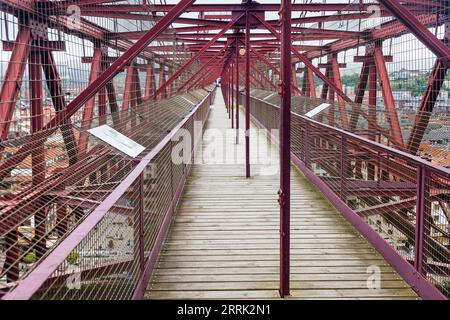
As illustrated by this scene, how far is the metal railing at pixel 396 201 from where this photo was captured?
3.81 meters

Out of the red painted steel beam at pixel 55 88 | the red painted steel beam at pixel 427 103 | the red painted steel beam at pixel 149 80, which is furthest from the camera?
the red painted steel beam at pixel 149 80

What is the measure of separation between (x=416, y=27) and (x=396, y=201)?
2949mm

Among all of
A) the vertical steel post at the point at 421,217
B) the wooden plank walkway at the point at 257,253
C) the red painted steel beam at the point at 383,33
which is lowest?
the wooden plank walkway at the point at 257,253

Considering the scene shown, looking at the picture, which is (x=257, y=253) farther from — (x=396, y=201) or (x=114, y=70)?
(x=396, y=201)

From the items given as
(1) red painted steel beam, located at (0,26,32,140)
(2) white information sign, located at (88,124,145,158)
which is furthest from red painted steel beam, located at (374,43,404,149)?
(1) red painted steel beam, located at (0,26,32,140)

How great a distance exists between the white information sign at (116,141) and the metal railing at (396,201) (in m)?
2.36

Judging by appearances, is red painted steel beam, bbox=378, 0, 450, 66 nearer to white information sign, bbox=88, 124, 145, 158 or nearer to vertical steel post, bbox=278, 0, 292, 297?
vertical steel post, bbox=278, 0, 292, 297

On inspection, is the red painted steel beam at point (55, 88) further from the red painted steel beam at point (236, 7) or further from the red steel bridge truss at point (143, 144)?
the red painted steel beam at point (236, 7)

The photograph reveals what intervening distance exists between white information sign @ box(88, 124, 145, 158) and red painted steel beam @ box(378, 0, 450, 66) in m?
2.62

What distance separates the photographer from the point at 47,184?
16.7ft

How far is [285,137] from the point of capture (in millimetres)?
3850

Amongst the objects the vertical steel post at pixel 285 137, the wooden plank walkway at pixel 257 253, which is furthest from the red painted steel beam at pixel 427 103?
the vertical steel post at pixel 285 137

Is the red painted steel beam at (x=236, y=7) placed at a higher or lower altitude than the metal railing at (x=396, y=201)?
higher
